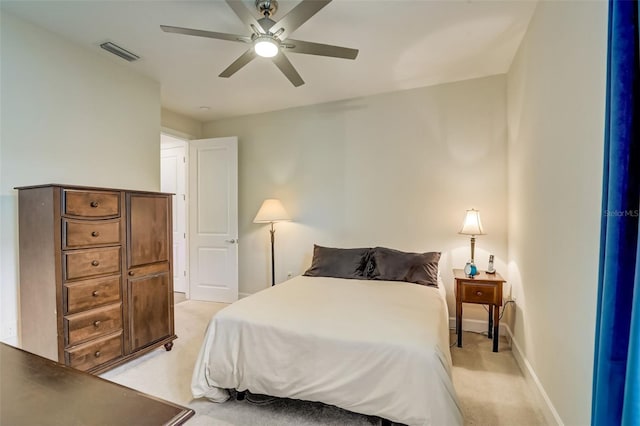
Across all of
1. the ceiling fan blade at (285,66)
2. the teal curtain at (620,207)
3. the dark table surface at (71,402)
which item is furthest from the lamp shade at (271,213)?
the teal curtain at (620,207)

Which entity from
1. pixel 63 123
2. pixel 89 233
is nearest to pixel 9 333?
pixel 89 233

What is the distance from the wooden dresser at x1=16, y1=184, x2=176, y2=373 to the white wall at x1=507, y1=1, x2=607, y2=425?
10.1 feet

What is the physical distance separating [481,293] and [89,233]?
11.0ft

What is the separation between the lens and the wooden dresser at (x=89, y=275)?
7.04 feet

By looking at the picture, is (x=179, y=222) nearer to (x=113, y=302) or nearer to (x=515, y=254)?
(x=113, y=302)

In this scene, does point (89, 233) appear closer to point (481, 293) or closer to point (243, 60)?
point (243, 60)

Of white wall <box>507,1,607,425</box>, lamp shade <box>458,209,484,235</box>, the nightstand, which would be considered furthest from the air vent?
the nightstand

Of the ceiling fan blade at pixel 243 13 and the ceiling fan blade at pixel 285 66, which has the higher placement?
the ceiling fan blade at pixel 243 13

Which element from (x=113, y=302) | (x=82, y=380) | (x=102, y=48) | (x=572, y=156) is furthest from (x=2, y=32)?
(x=572, y=156)

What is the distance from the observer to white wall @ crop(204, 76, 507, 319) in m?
3.34

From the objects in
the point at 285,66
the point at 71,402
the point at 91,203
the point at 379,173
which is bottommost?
the point at 71,402

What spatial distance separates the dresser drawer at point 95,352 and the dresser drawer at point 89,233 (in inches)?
29.6

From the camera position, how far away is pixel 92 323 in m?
2.35

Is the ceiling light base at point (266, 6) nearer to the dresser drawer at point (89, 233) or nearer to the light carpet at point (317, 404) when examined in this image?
the dresser drawer at point (89, 233)
